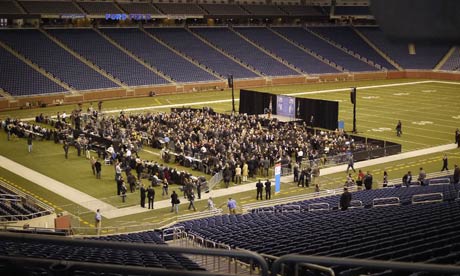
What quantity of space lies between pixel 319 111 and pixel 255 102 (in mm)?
6682

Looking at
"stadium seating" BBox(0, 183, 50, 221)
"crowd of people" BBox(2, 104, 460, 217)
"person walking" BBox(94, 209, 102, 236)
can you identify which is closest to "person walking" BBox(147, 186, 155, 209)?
"crowd of people" BBox(2, 104, 460, 217)

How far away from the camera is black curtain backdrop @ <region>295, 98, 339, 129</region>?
4259 cm

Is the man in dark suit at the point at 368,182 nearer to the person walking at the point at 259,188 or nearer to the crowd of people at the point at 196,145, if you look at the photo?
the crowd of people at the point at 196,145

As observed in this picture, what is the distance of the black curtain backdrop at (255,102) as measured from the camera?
155 feet

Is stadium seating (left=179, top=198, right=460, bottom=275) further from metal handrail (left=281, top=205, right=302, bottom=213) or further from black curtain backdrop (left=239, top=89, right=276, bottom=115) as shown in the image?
black curtain backdrop (left=239, top=89, right=276, bottom=115)

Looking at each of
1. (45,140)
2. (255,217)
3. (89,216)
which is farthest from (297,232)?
(45,140)

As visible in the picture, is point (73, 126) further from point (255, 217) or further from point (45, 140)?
point (255, 217)

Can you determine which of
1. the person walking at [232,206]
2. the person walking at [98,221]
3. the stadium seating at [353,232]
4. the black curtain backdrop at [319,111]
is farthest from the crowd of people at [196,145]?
the stadium seating at [353,232]

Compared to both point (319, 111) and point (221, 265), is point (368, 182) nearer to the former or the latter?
point (221, 265)

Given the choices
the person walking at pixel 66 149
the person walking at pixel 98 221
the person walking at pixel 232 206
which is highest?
the person walking at pixel 66 149

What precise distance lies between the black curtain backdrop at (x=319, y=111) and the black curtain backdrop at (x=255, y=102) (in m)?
2.63

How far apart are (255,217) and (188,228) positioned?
2986 millimetres

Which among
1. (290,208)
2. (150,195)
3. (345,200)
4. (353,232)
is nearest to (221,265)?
(353,232)

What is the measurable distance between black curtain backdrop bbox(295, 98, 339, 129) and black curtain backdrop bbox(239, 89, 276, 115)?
263cm
